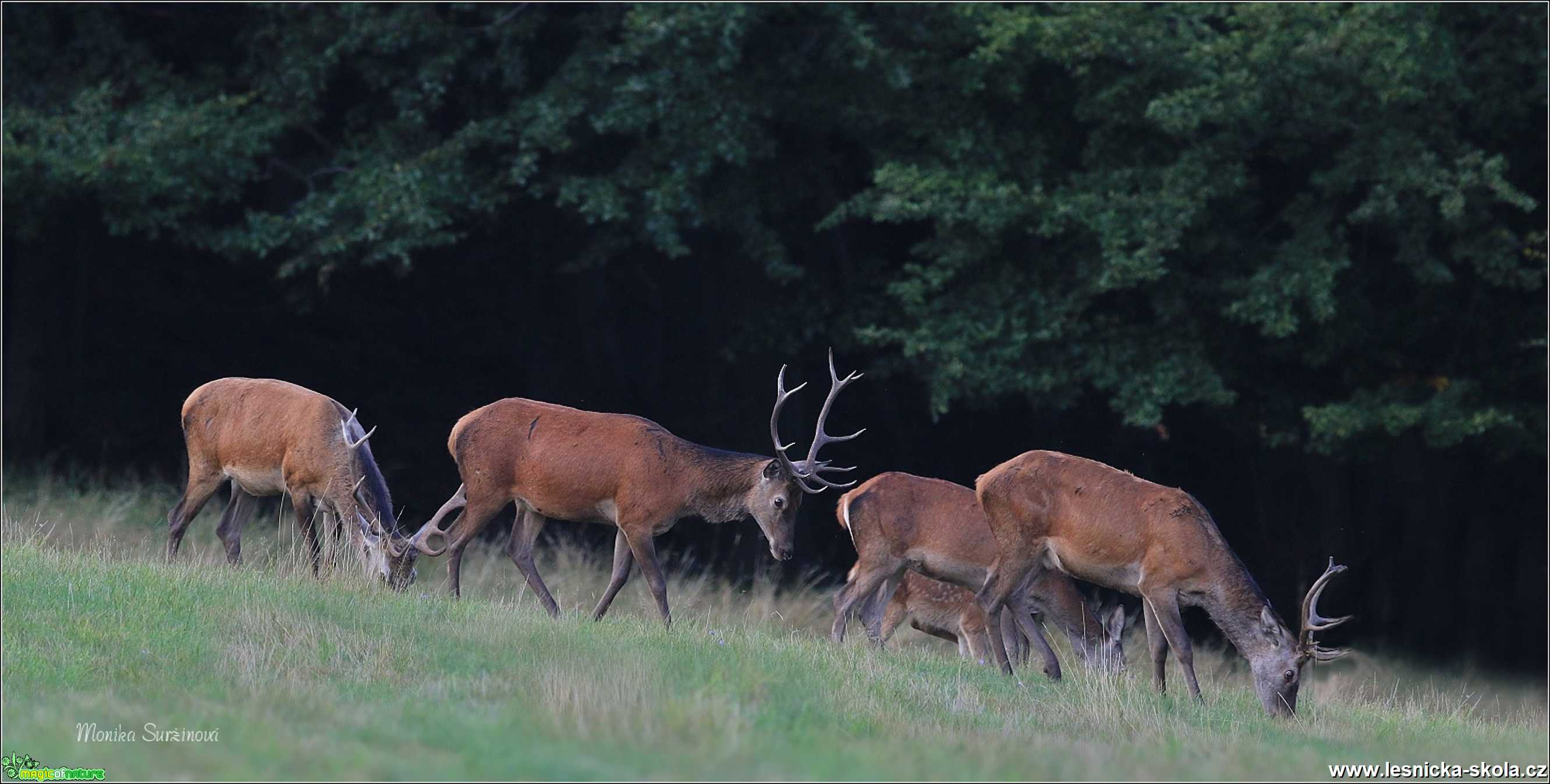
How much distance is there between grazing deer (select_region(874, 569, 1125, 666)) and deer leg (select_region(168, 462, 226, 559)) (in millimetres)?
4225

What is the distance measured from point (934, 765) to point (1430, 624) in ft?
45.0

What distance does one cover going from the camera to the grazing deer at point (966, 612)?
12.0 meters

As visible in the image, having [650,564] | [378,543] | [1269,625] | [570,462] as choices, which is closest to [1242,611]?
[1269,625]

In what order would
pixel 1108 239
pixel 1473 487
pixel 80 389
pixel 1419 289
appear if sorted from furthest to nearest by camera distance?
pixel 1473 487 < pixel 80 389 < pixel 1419 289 < pixel 1108 239

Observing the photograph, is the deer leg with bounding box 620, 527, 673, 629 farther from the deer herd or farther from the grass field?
the grass field

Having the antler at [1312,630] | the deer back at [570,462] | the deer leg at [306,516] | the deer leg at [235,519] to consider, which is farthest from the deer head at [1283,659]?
the deer leg at [235,519]

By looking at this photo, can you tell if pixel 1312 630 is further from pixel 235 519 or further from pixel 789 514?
pixel 235 519

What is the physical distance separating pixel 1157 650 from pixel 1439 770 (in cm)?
217

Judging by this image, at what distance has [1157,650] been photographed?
10242 mm

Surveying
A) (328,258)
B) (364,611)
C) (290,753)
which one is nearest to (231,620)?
(364,611)

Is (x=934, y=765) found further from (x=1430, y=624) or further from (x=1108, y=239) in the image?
(x=1430, y=624)

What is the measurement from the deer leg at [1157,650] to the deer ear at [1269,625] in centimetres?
56

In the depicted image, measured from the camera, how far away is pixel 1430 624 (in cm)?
1928
